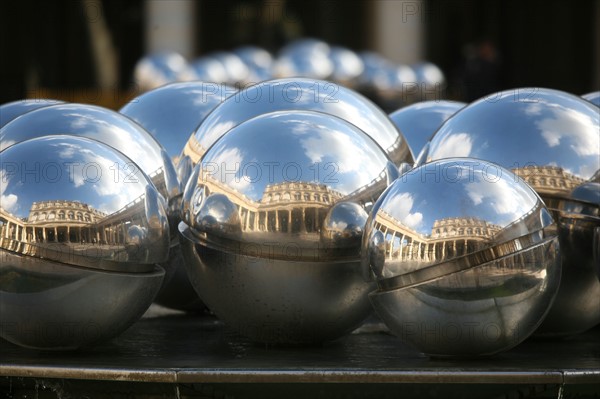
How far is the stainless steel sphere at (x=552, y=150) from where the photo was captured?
5.07 meters

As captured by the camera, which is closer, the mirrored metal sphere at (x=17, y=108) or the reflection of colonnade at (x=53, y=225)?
the reflection of colonnade at (x=53, y=225)

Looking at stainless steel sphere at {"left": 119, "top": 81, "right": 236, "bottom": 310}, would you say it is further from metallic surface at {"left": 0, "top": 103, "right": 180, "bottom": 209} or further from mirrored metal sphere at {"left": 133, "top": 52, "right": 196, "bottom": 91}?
mirrored metal sphere at {"left": 133, "top": 52, "right": 196, "bottom": 91}

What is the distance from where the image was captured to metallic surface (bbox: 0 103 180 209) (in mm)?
5438

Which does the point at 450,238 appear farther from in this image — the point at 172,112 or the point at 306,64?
the point at 306,64

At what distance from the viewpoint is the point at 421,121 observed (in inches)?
254

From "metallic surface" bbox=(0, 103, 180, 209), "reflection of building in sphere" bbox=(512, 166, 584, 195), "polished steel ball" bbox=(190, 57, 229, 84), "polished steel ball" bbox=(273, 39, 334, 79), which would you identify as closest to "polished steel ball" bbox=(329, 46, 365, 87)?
"polished steel ball" bbox=(273, 39, 334, 79)

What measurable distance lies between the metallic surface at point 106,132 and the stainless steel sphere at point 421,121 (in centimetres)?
141

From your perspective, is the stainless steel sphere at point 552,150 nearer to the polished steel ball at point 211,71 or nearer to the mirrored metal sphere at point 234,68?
the polished steel ball at point 211,71

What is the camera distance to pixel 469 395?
4285mm

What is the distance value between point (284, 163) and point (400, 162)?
101 centimetres

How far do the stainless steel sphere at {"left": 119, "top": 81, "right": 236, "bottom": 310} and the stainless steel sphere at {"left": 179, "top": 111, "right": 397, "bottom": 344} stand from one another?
3.26 feet

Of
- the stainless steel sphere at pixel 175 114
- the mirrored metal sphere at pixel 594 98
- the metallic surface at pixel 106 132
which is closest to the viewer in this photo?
the metallic surface at pixel 106 132

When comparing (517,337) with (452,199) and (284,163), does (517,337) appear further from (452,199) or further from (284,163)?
(284,163)

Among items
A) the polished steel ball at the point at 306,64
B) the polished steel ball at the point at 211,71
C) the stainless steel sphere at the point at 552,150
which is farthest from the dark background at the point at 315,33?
the stainless steel sphere at the point at 552,150
